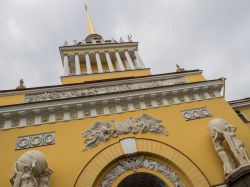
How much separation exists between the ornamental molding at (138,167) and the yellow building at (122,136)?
4 cm

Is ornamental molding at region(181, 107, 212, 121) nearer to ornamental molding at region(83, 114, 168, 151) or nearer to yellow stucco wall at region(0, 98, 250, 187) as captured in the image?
yellow stucco wall at region(0, 98, 250, 187)

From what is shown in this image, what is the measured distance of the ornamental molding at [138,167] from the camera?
8.46 metres

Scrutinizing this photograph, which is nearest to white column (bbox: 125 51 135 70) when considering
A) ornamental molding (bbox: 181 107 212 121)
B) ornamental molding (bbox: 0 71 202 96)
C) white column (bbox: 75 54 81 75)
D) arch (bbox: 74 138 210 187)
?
white column (bbox: 75 54 81 75)

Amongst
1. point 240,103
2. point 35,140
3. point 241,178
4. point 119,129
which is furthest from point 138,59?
point 241,178

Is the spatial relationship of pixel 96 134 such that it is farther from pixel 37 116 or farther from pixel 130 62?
pixel 130 62

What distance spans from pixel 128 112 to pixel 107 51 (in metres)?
7.82

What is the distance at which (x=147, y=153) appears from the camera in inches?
359

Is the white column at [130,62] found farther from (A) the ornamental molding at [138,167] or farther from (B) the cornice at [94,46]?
(A) the ornamental molding at [138,167]

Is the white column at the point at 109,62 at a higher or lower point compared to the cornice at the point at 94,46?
lower

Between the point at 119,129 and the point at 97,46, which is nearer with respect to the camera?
the point at 119,129

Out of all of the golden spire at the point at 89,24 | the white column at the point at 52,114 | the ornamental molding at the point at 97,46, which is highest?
the golden spire at the point at 89,24

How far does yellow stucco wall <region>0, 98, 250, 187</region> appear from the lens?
825 cm

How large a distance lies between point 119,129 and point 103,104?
1.45 m

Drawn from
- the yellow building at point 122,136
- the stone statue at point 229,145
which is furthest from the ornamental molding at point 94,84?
the stone statue at point 229,145
